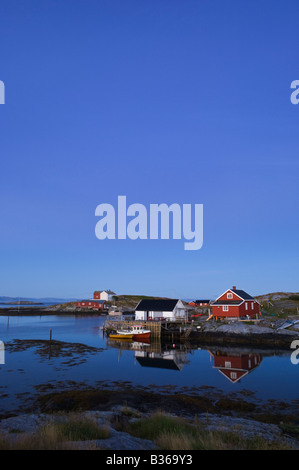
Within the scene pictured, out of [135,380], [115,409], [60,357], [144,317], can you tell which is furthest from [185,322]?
[115,409]

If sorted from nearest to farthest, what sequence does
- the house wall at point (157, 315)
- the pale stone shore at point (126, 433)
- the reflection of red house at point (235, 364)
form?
the pale stone shore at point (126, 433)
the reflection of red house at point (235, 364)
the house wall at point (157, 315)

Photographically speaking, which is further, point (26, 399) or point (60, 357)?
point (60, 357)

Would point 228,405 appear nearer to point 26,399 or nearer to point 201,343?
point 26,399

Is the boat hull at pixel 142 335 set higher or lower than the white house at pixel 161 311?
lower

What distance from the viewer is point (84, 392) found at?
2580 cm

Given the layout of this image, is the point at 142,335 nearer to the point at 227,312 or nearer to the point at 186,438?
the point at 227,312

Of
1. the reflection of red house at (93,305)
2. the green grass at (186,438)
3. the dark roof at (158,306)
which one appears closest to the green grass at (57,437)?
the green grass at (186,438)

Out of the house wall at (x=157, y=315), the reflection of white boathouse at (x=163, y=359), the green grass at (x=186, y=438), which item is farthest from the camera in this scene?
the house wall at (x=157, y=315)

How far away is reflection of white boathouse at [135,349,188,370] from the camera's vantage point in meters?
39.5

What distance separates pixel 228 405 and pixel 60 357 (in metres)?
26.4

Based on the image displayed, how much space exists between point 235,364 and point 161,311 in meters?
31.7

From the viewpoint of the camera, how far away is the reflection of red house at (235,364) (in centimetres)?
3422

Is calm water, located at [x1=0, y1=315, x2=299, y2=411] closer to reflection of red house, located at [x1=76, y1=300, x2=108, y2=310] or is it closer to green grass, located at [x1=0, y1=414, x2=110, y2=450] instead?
green grass, located at [x1=0, y1=414, x2=110, y2=450]

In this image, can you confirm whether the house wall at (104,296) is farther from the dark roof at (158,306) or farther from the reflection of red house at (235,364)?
the reflection of red house at (235,364)
